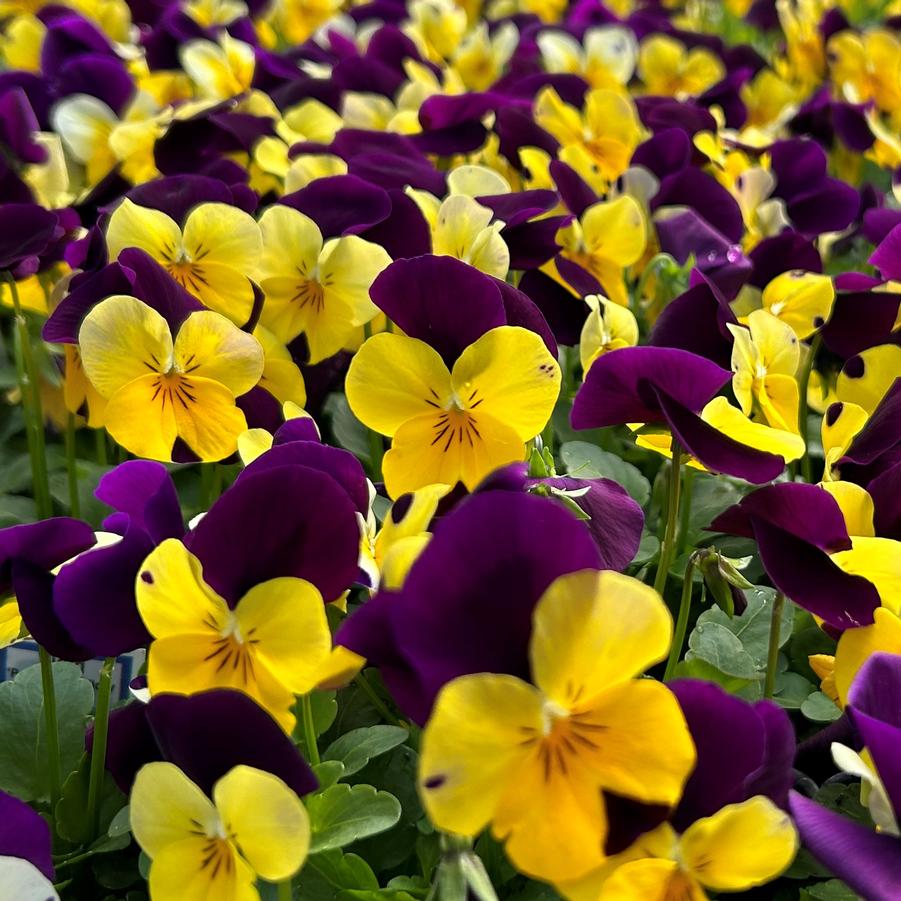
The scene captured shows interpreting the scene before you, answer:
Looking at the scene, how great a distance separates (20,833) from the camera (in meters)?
0.63

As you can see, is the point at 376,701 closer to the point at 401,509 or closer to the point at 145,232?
the point at 401,509

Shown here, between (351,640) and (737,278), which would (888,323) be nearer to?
(737,278)

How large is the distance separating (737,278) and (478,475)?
48cm

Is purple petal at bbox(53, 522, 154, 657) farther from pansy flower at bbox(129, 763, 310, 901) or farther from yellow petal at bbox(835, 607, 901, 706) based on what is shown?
yellow petal at bbox(835, 607, 901, 706)

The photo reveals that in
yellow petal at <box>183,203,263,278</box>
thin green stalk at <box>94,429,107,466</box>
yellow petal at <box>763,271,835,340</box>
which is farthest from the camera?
thin green stalk at <box>94,429,107,466</box>

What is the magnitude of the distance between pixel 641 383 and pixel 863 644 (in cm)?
19

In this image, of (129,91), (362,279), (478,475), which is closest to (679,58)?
(129,91)

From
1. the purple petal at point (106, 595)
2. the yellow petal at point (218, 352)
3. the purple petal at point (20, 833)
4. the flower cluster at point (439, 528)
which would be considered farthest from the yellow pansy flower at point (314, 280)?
the purple petal at point (20, 833)

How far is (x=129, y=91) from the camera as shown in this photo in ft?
5.62

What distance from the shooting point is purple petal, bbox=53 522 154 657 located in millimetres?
650

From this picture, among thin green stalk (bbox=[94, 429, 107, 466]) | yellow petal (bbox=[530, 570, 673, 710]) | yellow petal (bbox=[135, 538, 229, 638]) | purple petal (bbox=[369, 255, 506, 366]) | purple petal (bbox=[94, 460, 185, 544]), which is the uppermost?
yellow petal (bbox=[530, 570, 673, 710])

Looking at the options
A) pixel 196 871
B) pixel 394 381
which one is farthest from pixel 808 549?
pixel 196 871

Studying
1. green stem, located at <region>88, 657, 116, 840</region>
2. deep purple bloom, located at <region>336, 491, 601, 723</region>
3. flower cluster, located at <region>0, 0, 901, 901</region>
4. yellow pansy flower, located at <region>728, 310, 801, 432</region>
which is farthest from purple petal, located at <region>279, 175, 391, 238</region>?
deep purple bloom, located at <region>336, 491, 601, 723</region>

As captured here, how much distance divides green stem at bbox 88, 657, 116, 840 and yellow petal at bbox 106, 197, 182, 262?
352 millimetres
